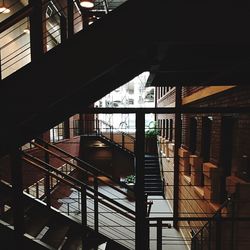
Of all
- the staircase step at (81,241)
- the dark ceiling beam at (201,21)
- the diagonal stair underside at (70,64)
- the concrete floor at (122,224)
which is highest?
the dark ceiling beam at (201,21)

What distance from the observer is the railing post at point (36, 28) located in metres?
1.71

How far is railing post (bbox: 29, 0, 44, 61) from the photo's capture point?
1.71m

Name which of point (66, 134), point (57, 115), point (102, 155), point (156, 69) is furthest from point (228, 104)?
point (102, 155)

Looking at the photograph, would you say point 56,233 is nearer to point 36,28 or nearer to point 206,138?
point 36,28

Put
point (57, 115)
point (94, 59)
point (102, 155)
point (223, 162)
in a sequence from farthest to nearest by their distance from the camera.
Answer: point (102, 155)
point (223, 162)
point (57, 115)
point (94, 59)

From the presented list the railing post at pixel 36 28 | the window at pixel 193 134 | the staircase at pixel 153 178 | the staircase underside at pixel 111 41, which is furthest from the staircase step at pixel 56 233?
the staircase at pixel 153 178

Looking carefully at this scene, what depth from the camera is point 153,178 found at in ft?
38.8

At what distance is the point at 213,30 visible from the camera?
5.49 ft

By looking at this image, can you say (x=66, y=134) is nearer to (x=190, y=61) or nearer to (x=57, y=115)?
(x=57, y=115)

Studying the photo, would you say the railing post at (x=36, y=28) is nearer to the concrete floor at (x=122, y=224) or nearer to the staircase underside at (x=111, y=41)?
the staircase underside at (x=111, y=41)

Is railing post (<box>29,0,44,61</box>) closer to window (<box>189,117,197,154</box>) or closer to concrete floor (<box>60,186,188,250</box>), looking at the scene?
concrete floor (<box>60,186,188,250</box>)

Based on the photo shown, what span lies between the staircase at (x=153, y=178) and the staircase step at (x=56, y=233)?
725cm

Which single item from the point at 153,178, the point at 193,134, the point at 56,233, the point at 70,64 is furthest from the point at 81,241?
the point at 153,178

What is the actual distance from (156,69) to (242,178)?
2.01 metres
